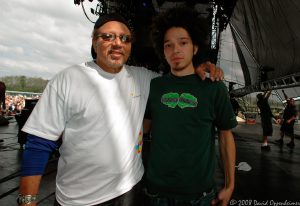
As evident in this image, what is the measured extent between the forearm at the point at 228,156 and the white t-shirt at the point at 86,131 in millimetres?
629

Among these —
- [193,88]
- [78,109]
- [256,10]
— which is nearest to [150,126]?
[193,88]

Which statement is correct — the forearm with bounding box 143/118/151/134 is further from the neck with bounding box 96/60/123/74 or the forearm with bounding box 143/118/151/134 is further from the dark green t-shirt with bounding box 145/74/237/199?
the neck with bounding box 96/60/123/74

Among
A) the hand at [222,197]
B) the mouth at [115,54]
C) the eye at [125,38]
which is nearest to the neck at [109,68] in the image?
the mouth at [115,54]

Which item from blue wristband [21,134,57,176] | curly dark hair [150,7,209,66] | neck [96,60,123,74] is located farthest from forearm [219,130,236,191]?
blue wristband [21,134,57,176]

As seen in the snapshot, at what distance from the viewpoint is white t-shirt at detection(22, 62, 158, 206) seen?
5.03 feet

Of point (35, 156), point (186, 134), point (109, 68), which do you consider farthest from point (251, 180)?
point (35, 156)

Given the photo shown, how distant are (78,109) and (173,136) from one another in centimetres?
59

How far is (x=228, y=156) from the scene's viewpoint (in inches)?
70.4

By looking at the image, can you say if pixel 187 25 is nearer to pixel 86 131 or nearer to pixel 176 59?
pixel 176 59

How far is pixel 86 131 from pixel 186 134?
60cm

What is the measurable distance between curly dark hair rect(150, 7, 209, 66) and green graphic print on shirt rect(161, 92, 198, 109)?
39 centimetres

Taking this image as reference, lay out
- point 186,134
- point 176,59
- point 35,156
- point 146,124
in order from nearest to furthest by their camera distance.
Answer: point 35,156, point 186,134, point 176,59, point 146,124

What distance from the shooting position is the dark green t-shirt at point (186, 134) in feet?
5.49

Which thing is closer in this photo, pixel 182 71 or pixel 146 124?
pixel 182 71
